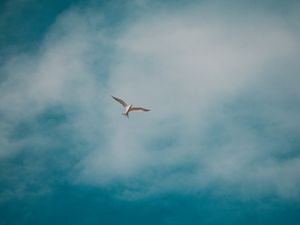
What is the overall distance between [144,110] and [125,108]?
7.96ft

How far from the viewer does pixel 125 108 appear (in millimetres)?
72375

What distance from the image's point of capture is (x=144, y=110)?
72.5 meters
